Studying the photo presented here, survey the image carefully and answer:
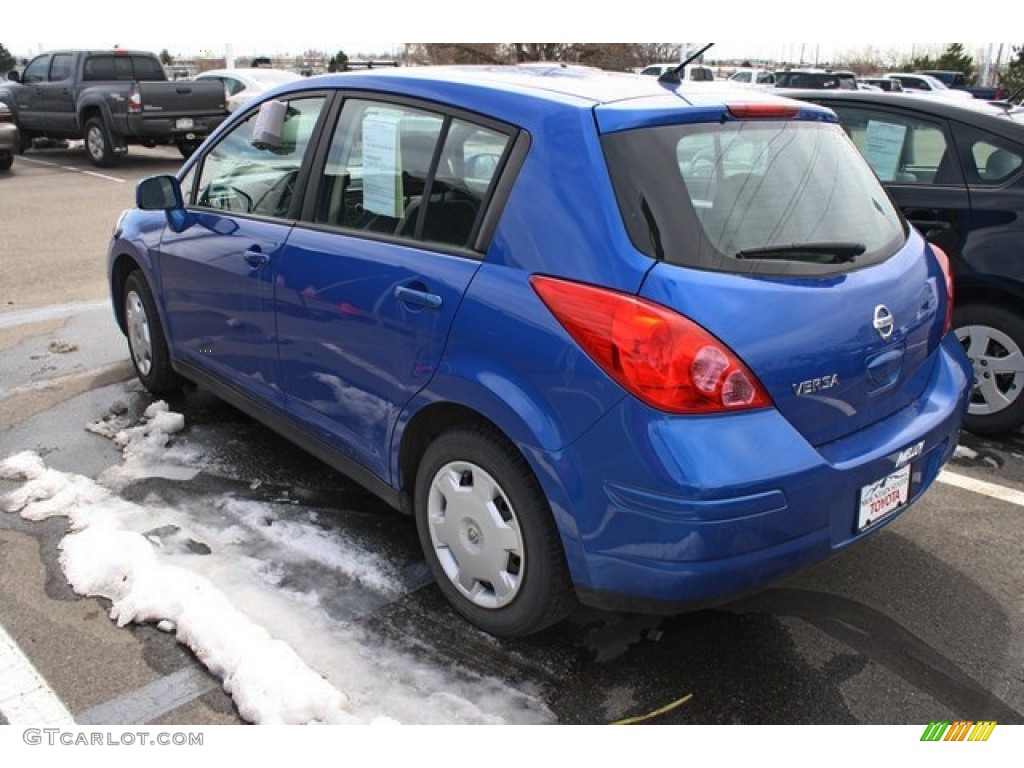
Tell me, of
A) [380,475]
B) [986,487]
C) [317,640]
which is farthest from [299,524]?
[986,487]

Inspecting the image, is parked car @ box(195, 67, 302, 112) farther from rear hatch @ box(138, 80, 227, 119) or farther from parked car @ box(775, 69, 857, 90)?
parked car @ box(775, 69, 857, 90)

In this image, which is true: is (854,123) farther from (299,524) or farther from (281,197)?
(299,524)

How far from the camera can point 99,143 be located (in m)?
15.0

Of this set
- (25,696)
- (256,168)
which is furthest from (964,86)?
(25,696)

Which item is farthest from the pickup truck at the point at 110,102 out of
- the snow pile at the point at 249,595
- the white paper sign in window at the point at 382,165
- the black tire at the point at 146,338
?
the white paper sign in window at the point at 382,165

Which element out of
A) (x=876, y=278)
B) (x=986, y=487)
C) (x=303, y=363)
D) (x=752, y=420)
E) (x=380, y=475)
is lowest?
(x=986, y=487)

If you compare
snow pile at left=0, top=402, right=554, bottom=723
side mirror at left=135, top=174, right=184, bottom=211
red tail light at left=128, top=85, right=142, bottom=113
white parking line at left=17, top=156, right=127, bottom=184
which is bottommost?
white parking line at left=17, top=156, right=127, bottom=184

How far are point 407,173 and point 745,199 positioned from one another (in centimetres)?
113

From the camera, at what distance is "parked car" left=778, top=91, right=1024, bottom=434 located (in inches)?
173

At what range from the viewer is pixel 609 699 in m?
2.64

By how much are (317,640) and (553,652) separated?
73 cm

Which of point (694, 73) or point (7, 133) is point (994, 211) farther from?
point (7, 133)

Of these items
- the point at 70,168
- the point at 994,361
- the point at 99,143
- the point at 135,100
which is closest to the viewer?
the point at 994,361

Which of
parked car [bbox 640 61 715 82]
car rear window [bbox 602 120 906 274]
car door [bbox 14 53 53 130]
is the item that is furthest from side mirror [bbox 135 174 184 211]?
car door [bbox 14 53 53 130]
